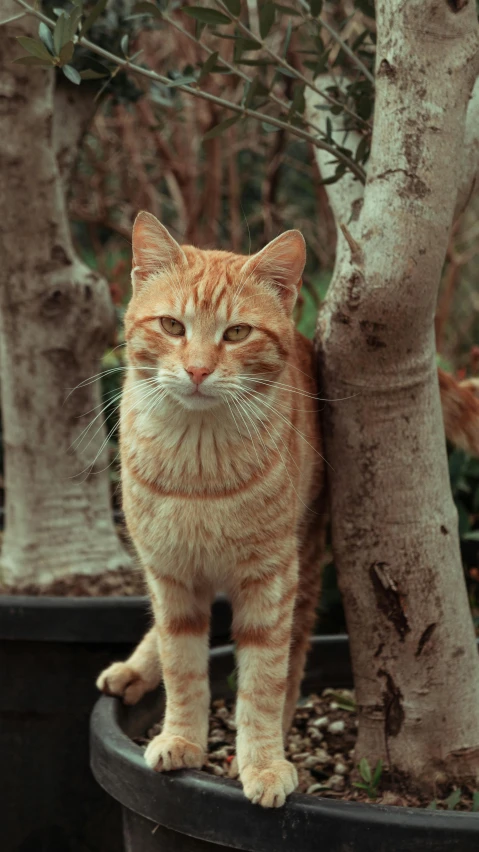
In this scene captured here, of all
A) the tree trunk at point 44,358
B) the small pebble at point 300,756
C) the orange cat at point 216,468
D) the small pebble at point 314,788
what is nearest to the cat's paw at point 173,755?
the orange cat at point 216,468

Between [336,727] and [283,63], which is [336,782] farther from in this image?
[283,63]

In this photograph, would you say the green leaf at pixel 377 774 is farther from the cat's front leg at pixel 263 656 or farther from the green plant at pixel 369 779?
the cat's front leg at pixel 263 656

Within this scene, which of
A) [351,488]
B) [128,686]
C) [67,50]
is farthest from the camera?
[128,686]

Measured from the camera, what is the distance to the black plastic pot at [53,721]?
8.20 feet

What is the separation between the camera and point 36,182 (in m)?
2.66

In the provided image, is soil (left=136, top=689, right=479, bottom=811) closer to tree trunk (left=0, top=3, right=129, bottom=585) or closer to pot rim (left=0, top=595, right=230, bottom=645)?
pot rim (left=0, top=595, right=230, bottom=645)

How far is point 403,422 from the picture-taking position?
6.44 feet

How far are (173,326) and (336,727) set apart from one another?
45.7 inches

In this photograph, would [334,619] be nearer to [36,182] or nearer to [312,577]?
[312,577]

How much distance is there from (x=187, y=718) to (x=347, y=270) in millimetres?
963

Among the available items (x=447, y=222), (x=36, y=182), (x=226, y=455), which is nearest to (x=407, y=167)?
(x=447, y=222)

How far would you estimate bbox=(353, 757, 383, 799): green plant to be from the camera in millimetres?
2025

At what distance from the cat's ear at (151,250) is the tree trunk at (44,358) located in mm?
857

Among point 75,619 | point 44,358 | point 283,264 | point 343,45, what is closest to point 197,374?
point 283,264
